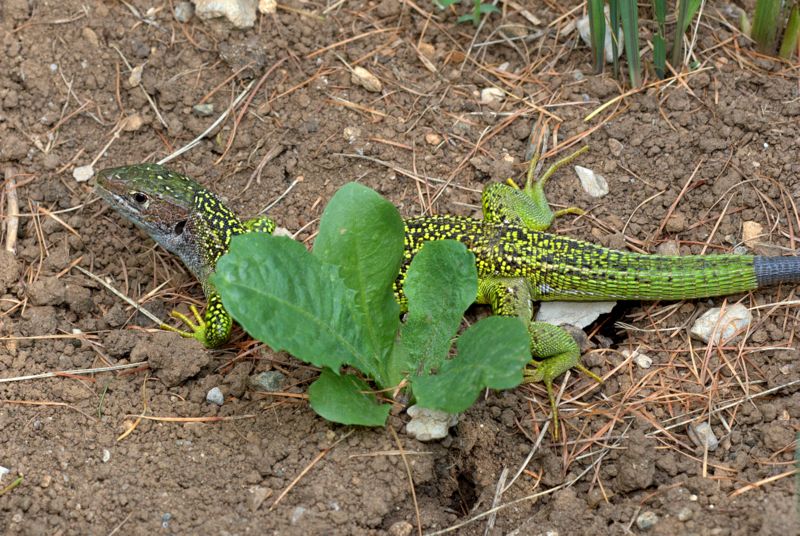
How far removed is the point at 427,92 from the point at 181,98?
61.2 inches

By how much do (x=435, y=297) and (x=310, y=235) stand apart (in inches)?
54.5

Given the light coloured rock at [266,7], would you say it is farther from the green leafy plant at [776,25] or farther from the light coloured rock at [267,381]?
the green leafy plant at [776,25]

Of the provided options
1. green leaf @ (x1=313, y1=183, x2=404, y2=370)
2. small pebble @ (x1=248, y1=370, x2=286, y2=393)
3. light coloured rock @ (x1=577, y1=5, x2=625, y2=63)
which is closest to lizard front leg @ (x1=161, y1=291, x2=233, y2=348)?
small pebble @ (x1=248, y1=370, x2=286, y2=393)

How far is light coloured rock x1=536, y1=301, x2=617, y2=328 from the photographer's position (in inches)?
176

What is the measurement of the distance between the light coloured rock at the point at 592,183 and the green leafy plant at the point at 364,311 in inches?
60.3

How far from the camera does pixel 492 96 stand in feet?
16.9

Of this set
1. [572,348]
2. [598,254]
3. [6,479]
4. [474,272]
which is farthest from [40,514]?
[598,254]

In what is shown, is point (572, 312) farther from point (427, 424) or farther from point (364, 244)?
point (364, 244)

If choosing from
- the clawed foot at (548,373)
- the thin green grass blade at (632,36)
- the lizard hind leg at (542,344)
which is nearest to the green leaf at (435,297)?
the lizard hind leg at (542,344)

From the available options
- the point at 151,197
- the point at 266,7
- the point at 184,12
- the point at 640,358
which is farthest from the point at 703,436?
the point at 184,12

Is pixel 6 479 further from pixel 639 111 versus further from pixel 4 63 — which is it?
pixel 639 111

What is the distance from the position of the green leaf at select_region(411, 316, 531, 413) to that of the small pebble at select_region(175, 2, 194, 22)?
3.11 metres

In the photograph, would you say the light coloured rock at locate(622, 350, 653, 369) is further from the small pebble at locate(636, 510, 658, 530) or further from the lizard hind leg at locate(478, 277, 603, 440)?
the small pebble at locate(636, 510, 658, 530)

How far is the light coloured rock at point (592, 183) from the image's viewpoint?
4.76 metres
